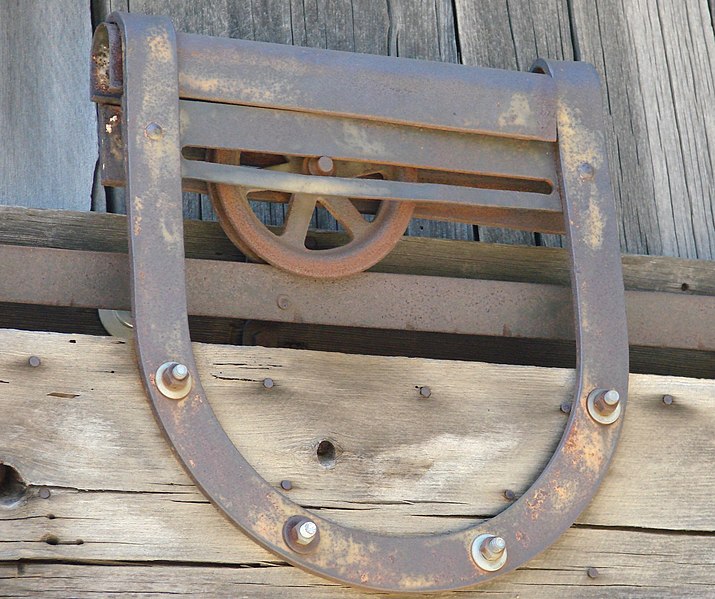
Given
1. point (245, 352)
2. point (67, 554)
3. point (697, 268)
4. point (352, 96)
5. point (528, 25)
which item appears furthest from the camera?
point (528, 25)

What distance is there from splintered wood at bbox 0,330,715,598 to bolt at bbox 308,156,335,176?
0.35 meters

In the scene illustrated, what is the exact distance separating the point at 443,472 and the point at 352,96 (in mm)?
726

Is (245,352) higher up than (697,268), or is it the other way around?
(697,268)

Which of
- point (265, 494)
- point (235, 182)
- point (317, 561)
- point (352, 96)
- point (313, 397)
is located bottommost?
point (317, 561)

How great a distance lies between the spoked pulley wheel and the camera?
78.4 inches

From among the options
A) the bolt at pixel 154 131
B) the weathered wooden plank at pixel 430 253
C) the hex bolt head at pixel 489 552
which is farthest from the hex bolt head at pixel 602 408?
the bolt at pixel 154 131

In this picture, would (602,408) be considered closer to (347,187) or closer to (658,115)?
(347,187)

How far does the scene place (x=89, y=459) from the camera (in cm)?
175

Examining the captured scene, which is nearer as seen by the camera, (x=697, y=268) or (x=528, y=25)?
(x=697, y=268)

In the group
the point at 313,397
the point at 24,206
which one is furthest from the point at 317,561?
the point at 24,206

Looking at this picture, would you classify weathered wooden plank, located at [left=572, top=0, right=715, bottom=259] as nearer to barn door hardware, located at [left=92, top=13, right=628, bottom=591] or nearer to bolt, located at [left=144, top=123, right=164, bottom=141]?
barn door hardware, located at [left=92, top=13, right=628, bottom=591]

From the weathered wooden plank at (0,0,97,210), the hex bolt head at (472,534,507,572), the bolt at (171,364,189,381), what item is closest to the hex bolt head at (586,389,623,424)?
the hex bolt head at (472,534,507,572)

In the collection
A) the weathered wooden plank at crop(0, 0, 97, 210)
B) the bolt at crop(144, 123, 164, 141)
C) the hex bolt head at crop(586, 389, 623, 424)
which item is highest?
the weathered wooden plank at crop(0, 0, 97, 210)

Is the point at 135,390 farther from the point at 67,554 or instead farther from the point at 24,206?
the point at 24,206
